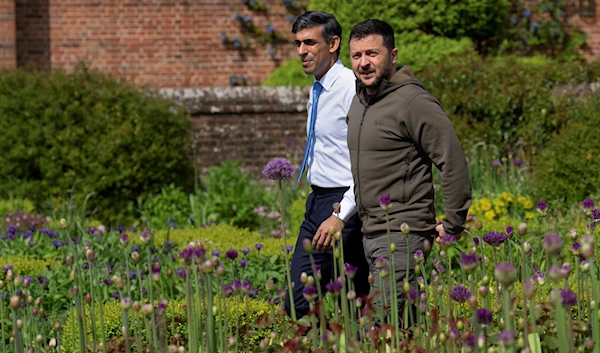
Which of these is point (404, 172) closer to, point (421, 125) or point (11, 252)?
point (421, 125)

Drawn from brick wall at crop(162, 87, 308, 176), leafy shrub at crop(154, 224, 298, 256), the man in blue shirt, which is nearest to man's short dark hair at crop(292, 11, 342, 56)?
the man in blue shirt

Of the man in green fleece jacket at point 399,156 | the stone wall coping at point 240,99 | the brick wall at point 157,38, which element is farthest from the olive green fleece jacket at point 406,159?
the brick wall at point 157,38

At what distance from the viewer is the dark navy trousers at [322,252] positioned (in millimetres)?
3631

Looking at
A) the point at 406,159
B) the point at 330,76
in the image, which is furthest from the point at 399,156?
the point at 330,76

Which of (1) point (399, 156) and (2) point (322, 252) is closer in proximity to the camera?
(1) point (399, 156)

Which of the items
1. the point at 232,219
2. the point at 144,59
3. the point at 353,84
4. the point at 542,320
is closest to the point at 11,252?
the point at 232,219

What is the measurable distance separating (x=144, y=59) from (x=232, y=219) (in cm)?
496

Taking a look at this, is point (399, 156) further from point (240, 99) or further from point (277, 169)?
point (240, 99)

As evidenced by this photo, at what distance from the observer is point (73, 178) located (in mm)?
8469

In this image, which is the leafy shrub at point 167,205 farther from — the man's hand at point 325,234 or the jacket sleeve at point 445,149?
the jacket sleeve at point 445,149

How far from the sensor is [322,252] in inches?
145

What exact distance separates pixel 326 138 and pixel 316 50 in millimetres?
357

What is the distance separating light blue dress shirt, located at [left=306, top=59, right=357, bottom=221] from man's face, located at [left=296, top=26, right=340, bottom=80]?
0.12 feet

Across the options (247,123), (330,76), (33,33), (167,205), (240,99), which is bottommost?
(167,205)
